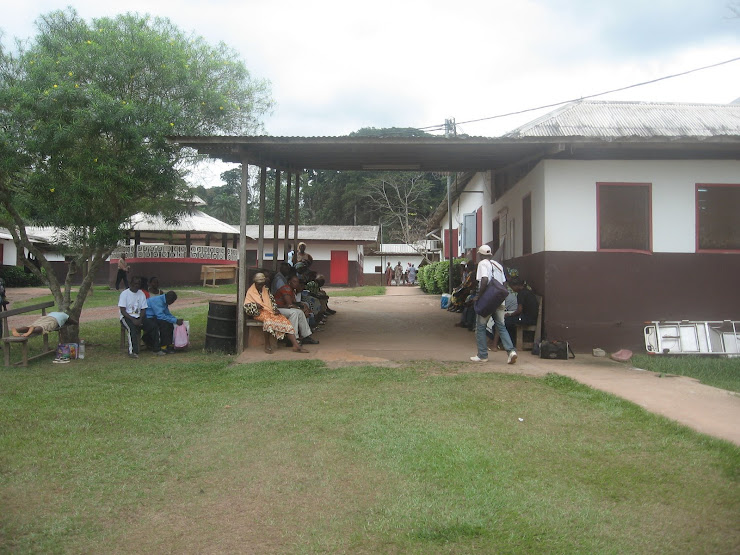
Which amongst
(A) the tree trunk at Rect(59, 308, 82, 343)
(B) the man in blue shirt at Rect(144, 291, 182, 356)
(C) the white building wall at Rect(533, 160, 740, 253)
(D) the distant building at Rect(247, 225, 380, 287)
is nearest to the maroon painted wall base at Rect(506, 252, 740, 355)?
(C) the white building wall at Rect(533, 160, 740, 253)

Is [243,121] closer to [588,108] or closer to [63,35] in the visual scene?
[63,35]

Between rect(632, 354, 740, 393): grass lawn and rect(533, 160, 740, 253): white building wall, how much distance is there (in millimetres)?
1734

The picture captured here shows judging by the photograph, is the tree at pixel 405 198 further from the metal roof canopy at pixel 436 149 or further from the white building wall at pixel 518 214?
the metal roof canopy at pixel 436 149

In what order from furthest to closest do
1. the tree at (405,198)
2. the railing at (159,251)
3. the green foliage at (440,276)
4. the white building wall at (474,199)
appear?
the tree at (405,198), the railing at (159,251), the green foliage at (440,276), the white building wall at (474,199)

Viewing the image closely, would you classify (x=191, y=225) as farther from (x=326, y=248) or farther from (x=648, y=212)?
(x=648, y=212)

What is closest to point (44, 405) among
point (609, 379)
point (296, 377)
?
point (296, 377)

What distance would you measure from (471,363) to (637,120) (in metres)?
6.14

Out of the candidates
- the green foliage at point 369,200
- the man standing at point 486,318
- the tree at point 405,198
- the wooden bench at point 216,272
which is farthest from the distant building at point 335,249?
the man standing at point 486,318

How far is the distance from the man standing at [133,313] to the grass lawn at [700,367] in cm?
736

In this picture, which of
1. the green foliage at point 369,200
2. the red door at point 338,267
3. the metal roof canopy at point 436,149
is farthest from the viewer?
the green foliage at point 369,200

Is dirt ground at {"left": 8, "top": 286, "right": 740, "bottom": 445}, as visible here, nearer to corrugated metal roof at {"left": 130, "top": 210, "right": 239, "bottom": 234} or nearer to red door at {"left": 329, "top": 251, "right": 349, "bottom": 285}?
corrugated metal roof at {"left": 130, "top": 210, "right": 239, "bottom": 234}

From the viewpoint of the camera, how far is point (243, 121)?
13172mm

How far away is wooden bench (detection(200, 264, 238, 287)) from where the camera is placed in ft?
90.5

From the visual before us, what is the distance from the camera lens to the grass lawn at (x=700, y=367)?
7648mm
